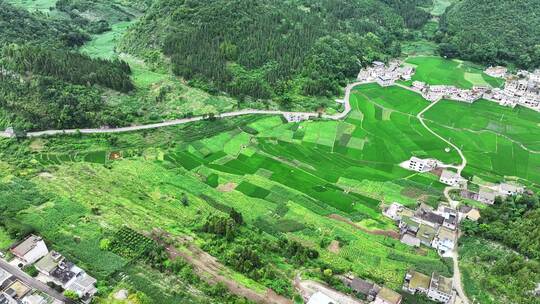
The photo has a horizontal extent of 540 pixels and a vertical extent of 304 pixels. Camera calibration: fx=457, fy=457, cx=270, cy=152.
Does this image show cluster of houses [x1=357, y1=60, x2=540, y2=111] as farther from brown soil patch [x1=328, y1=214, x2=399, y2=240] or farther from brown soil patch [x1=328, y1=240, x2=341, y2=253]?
brown soil patch [x1=328, y1=240, x2=341, y2=253]

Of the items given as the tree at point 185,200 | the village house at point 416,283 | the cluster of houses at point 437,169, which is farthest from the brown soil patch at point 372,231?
the tree at point 185,200

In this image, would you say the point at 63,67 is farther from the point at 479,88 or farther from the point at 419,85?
the point at 479,88

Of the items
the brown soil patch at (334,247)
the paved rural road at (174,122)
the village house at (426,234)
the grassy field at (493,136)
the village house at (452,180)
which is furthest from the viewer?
the paved rural road at (174,122)

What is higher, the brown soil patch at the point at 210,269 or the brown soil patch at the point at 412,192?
the brown soil patch at the point at 412,192

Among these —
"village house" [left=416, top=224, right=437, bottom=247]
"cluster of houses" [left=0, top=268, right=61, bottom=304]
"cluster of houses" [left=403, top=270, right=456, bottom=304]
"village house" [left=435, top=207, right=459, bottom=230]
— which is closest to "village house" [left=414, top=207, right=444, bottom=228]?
"village house" [left=435, top=207, right=459, bottom=230]

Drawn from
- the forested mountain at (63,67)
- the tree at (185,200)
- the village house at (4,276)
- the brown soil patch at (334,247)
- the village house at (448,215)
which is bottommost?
the brown soil patch at (334,247)

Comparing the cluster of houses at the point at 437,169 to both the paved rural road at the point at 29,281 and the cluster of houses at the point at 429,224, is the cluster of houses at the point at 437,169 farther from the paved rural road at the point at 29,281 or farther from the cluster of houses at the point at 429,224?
the paved rural road at the point at 29,281
